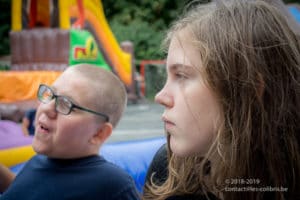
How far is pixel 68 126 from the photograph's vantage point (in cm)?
110

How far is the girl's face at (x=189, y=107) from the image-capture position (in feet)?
2.39

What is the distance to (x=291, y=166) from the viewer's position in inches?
30.1

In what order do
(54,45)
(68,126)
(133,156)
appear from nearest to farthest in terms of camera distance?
(68,126) → (133,156) → (54,45)

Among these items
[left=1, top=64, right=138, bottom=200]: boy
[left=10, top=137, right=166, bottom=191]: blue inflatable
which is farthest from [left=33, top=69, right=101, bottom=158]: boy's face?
[left=10, top=137, right=166, bottom=191]: blue inflatable

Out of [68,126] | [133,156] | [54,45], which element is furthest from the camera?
[54,45]

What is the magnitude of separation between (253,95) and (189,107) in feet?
0.37

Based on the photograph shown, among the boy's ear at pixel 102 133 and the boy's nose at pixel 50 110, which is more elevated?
the boy's nose at pixel 50 110

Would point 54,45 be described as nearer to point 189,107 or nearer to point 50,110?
point 50,110

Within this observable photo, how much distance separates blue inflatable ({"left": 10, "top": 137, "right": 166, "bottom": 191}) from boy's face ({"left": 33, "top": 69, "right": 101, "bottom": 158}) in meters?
1.18

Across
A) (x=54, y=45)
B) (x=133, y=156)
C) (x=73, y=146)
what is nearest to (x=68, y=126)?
(x=73, y=146)

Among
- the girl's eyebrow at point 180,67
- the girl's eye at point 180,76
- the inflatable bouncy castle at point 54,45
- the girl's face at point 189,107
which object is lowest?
the inflatable bouncy castle at point 54,45

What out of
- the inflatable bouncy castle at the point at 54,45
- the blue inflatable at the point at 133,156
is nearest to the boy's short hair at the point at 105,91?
the blue inflatable at the point at 133,156

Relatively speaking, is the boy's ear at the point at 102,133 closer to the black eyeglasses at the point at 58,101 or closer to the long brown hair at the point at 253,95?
the black eyeglasses at the point at 58,101

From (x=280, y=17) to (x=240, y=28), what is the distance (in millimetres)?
86
